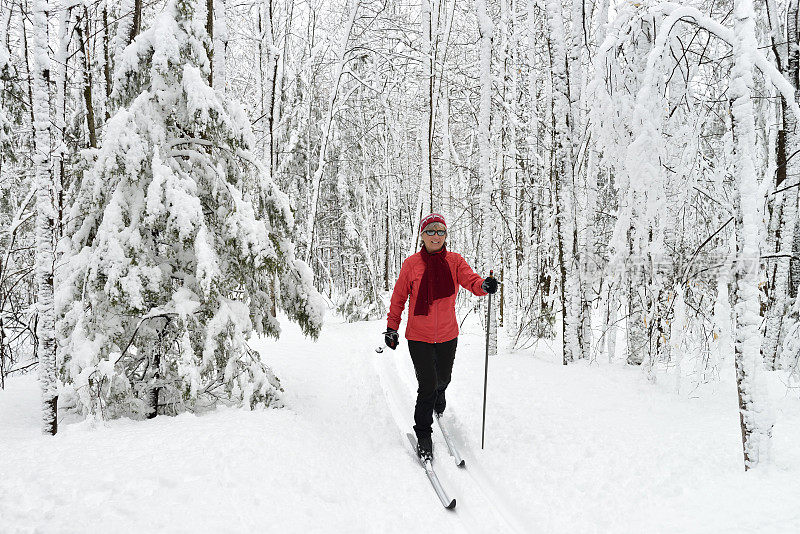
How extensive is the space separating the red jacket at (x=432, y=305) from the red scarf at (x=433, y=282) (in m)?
0.05

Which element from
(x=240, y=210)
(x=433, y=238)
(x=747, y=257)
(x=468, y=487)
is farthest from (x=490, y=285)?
(x=240, y=210)

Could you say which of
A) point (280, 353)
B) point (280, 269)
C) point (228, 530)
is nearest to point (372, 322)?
point (280, 353)

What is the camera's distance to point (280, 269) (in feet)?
15.7

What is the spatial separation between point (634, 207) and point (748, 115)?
0.90 meters

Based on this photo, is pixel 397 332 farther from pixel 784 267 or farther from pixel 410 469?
pixel 784 267

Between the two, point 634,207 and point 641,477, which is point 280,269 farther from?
point 641,477

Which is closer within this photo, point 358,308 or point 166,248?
point 166,248

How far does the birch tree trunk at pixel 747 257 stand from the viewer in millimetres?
3047

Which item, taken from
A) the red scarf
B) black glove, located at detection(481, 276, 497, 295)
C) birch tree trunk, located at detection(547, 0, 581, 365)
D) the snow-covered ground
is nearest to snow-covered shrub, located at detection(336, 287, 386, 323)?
birch tree trunk, located at detection(547, 0, 581, 365)

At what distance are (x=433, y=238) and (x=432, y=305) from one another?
666 millimetres

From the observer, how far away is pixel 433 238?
4.54m

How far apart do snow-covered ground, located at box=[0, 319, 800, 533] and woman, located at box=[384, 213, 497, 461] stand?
0.61m

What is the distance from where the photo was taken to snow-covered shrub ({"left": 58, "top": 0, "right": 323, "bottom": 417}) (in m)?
4.21

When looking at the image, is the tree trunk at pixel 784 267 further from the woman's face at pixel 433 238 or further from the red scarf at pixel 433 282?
the woman's face at pixel 433 238
